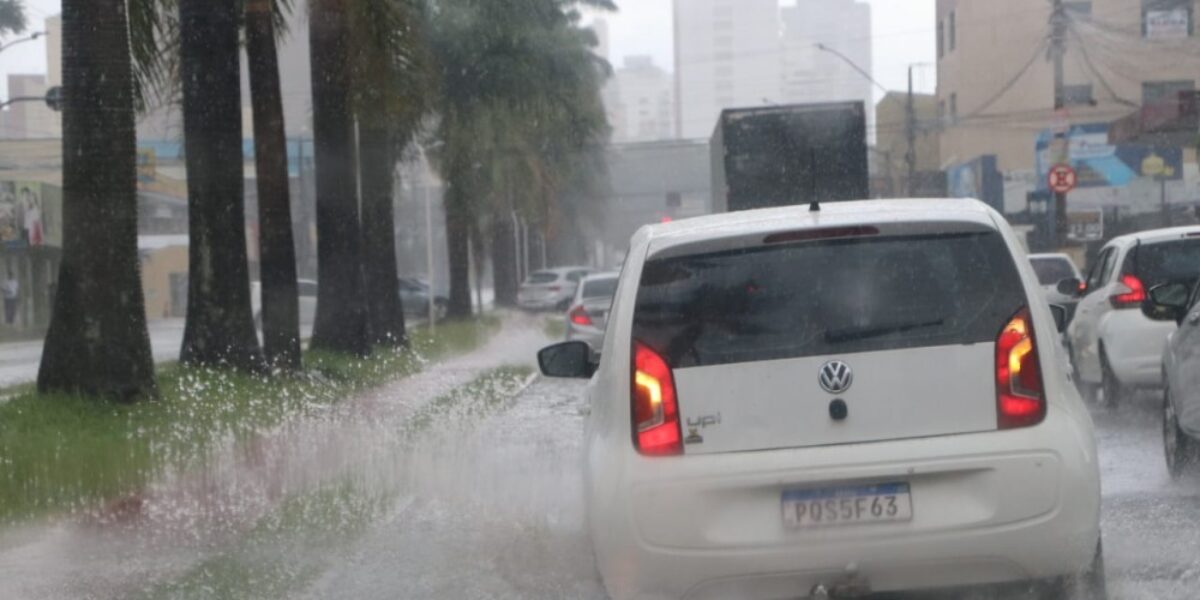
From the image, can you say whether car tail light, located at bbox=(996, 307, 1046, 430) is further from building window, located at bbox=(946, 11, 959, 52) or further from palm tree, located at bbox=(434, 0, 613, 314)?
building window, located at bbox=(946, 11, 959, 52)

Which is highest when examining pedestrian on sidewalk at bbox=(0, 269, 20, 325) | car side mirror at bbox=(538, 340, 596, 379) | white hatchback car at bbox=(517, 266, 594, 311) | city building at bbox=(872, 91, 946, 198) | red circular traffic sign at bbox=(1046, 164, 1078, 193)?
city building at bbox=(872, 91, 946, 198)

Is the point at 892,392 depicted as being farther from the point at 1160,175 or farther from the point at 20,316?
the point at 1160,175

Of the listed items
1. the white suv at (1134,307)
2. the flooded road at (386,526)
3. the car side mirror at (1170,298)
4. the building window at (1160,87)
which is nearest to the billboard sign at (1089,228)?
the building window at (1160,87)

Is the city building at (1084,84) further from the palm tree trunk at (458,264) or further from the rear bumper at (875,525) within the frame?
the rear bumper at (875,525)

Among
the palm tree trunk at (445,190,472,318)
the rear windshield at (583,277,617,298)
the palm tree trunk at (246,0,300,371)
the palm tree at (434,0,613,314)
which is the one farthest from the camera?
the palm tree trunk at (445,190,472,318)

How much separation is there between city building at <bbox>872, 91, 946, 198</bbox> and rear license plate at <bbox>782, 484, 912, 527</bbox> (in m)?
60.4

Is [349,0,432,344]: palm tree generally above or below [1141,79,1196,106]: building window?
below

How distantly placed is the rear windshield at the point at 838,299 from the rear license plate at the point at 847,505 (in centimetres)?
48

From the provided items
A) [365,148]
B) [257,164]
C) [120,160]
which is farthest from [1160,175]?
[120,160]

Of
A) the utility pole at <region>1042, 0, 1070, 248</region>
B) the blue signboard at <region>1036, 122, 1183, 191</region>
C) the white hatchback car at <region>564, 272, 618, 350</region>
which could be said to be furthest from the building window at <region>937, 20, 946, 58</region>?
the white hatchback car at <region>564, 272, 618, 350</region>

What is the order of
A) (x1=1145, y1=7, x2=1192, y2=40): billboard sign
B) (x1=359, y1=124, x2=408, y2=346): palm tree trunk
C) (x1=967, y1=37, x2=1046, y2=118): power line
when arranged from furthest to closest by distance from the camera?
(x1=967, y1=37, x2=1046, y2=118): power line, (x1=1145, y1=7, x2=1192, y2=40): billboard sign, (x1=359, y1=124, x2=408, y2=346): palm tree trunk

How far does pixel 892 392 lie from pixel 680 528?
872 mm

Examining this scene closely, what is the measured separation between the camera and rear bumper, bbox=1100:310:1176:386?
13.9 m

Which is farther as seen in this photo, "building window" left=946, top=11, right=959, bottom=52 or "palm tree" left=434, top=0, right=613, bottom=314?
"building window" left=946, top=11, right=959, bottom=52
